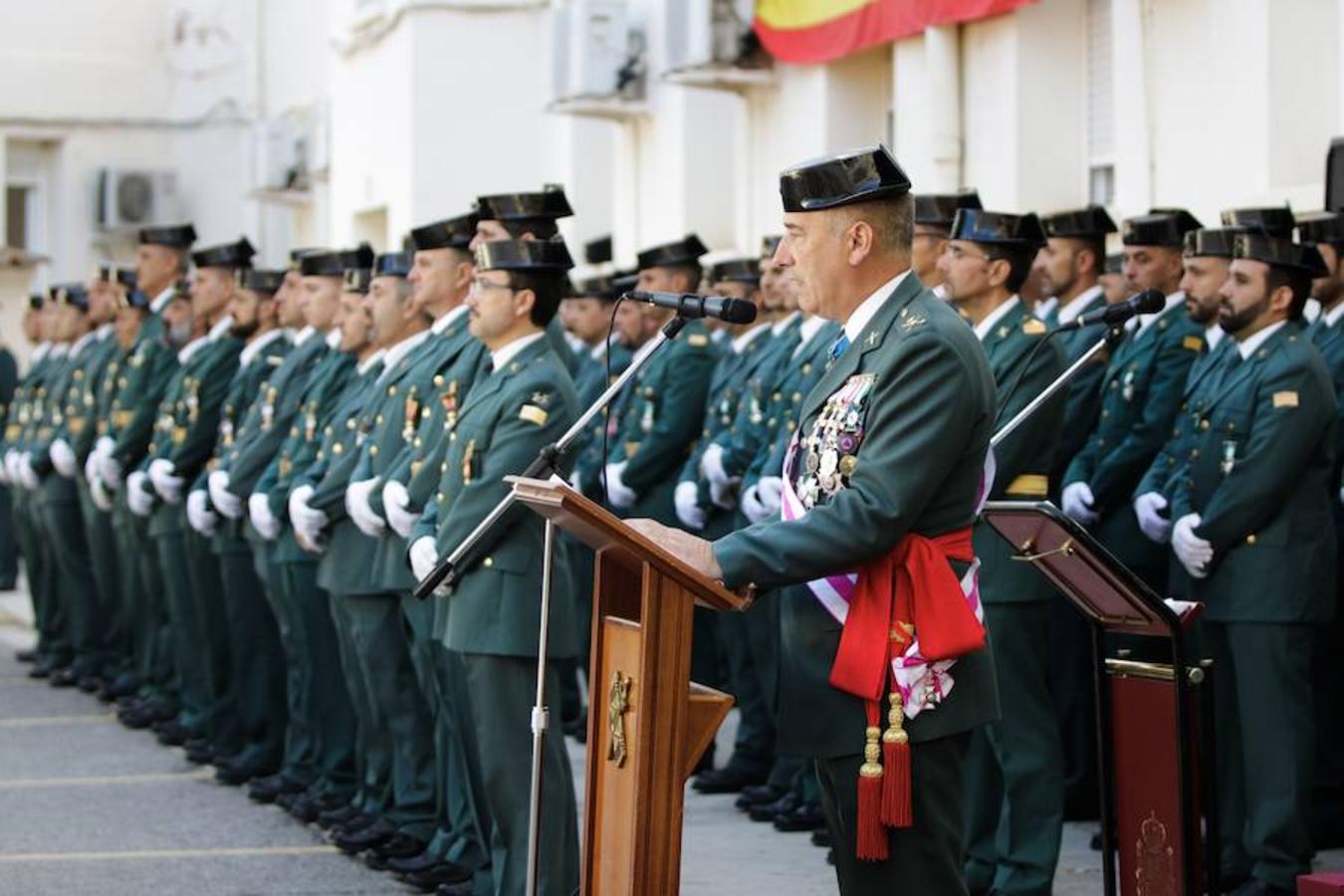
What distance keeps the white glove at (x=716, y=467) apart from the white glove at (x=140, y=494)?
2.93 meters

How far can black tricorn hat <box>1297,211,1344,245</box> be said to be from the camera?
8.62 metres

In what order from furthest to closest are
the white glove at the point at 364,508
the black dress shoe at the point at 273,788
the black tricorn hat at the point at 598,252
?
the black tricorn hat at the point at 598,252 < the black dress shoe at the point at 273,788 < the white glove at the point at 364,508

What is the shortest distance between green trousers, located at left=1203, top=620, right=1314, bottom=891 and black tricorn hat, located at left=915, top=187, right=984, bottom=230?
1822 mm

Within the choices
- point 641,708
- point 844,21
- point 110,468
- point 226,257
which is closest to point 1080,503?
point 641,708

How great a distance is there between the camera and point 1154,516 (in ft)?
26.7

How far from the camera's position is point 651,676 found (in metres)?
5.06

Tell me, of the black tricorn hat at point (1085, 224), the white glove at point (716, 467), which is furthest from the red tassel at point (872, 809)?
the white glove at point (716, 467)

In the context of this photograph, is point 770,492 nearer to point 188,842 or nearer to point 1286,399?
point 1286,399

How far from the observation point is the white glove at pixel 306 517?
29.7 ft

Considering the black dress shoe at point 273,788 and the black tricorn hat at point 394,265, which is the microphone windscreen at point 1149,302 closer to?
the black tricorn hat at point 394,265

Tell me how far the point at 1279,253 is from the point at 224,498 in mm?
4624

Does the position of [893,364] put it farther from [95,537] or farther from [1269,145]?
[95,537]

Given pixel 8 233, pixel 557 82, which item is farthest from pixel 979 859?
pixel 8 233

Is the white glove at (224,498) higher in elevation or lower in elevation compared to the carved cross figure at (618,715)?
higher
